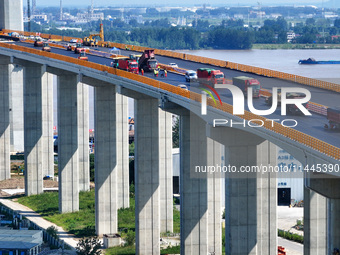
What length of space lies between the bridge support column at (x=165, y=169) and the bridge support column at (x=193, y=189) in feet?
28.9

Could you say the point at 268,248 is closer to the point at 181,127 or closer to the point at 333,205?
the point at 181,127

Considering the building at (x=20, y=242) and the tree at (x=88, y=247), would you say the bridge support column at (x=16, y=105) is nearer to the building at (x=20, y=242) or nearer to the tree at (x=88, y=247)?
the building at (x=20, y=242)

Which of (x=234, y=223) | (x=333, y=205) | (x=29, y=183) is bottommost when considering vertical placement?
(x=29, y=183)

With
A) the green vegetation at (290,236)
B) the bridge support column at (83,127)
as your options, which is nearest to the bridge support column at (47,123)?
the bridge support column at (83,127)

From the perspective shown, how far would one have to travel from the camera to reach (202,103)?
44.2m

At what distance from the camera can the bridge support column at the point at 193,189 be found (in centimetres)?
4972

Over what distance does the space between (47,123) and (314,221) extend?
46178 millimetres

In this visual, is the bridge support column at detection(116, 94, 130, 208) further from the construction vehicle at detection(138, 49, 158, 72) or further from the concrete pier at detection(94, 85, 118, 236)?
the construction vehicle at detection(138, 49, 158, 72)

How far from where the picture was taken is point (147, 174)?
5541 cm

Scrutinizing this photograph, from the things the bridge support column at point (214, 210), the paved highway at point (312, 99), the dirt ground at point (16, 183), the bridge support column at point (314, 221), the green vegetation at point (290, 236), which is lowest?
the dirt ground at point (16, 183)

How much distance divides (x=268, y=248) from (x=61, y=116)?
2594cm

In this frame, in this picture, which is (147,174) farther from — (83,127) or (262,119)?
(83,127)

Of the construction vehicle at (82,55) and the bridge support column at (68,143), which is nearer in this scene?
the bridge support column at (68,143)

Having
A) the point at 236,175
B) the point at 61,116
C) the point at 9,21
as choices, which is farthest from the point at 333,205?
the point at 9,21
